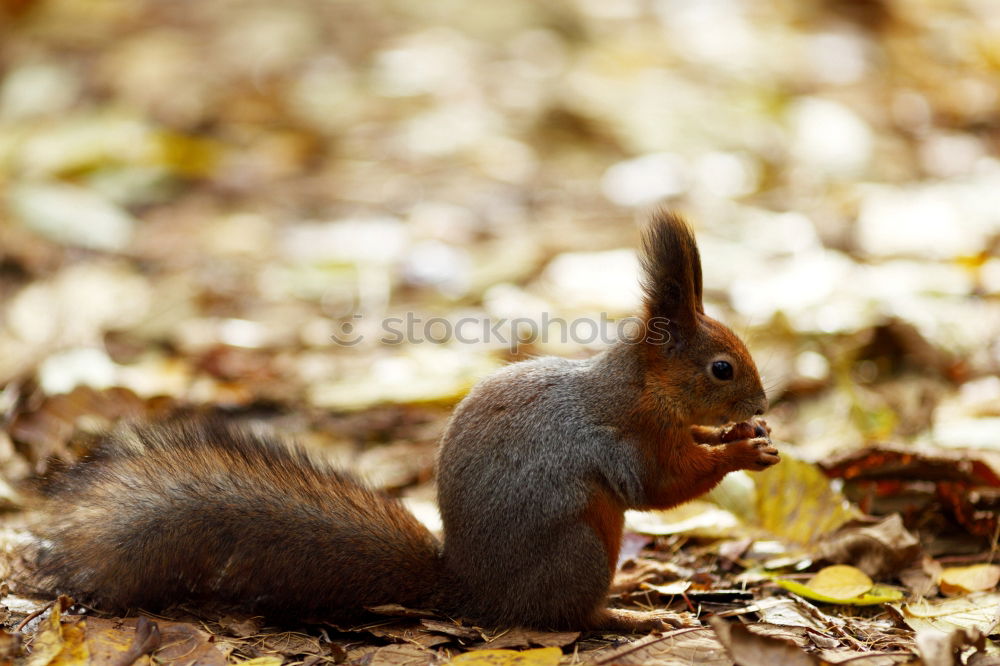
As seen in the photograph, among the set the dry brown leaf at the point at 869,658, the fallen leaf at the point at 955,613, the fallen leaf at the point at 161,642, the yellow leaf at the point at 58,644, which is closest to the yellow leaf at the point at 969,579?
the fallen leaf at the point at 955,613

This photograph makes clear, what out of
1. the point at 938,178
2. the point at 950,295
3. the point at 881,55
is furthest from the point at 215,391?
the point at 881,55

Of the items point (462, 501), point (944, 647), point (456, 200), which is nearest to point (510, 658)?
point (462, 501)

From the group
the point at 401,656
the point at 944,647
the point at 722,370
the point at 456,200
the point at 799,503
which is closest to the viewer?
the point at 944,647

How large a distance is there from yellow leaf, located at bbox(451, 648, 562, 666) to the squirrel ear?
90cm

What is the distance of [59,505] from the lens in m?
2.42

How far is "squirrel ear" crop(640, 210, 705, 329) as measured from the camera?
2.57 m

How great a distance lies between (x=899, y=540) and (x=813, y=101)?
505cm

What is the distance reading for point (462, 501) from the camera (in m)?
2.50

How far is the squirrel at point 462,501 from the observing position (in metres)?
2.40

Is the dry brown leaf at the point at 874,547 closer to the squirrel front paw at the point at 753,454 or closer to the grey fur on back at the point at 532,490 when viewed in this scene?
the squirrel front paw at the point at 753,454

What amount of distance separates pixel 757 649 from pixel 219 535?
121cm

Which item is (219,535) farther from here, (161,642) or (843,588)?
(843,588)

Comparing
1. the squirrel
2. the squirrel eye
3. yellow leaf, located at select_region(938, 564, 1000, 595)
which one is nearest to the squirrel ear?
the squirrel

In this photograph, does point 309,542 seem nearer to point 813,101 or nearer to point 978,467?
point 978,467
